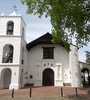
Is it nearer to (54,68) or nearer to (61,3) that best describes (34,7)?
(61,3)

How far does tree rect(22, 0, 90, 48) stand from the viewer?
844 centimetres

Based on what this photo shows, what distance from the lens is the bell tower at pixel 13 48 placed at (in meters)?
16.0

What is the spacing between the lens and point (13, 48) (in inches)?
687

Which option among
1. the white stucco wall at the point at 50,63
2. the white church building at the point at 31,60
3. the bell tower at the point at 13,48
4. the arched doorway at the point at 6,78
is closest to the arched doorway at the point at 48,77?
the white church building at the point at 31,60

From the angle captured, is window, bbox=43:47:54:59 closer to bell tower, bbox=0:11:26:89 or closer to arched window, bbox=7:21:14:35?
bell tower, bbox=0:11:26:89

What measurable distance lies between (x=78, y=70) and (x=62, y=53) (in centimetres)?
409

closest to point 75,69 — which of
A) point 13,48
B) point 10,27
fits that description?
point 13,48

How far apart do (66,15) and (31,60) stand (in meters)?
12.9

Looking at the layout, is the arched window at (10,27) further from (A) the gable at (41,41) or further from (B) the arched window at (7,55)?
(A) the gable at (41,41)

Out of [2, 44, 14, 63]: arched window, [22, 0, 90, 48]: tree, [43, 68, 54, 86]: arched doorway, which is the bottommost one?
[43, 68, 54, 86]: arched doorway

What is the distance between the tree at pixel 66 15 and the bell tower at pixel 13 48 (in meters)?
7.54

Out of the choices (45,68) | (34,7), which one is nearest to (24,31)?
(45,68)

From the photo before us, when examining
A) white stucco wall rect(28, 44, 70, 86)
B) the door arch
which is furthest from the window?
the door arch

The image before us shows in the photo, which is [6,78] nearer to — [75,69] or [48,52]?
[48,52]
